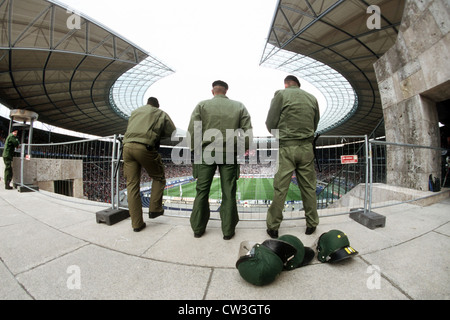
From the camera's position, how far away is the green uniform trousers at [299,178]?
201cm

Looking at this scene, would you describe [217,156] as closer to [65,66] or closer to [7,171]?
[7,171]

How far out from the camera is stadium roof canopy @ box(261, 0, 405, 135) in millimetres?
9031

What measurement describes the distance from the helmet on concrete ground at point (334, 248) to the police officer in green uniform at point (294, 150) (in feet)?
1.79

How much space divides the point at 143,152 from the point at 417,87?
6.20 meters

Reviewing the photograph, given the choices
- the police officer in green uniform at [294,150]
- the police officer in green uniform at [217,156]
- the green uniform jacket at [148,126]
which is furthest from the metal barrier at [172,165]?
the police officer in green uniform at [217,156]

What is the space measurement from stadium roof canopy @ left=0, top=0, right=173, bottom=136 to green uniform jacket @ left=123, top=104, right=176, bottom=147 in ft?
36.4

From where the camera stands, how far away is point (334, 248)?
1.42 m

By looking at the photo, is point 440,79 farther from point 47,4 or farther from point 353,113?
point 353,113

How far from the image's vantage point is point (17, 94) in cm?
1545
